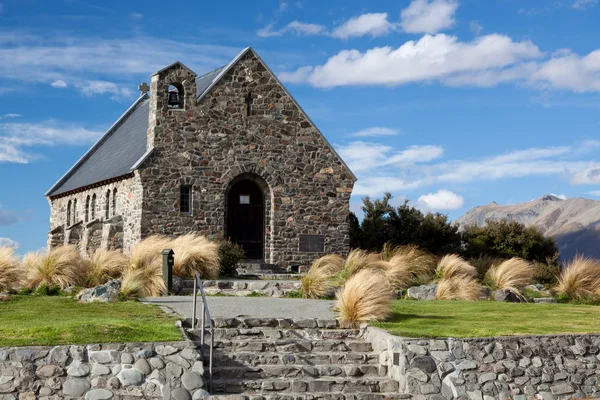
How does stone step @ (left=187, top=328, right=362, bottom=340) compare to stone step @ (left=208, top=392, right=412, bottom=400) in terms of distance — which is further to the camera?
stone step @ (left=187, top=328, right=362, bottom=340)

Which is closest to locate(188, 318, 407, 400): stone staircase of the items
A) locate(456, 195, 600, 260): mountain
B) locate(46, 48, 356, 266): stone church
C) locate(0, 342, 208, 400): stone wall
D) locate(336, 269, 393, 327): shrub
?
locate(336, 269, 393, 327): shrub

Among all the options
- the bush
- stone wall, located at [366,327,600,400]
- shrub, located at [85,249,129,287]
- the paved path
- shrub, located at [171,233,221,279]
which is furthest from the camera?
the bush

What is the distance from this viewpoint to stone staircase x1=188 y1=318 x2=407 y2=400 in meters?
13.9

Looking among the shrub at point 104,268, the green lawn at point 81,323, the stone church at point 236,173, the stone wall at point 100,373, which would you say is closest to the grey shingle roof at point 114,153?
the stone church at point 236,173

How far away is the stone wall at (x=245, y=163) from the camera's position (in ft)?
96.5

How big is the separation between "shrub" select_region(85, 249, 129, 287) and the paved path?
2.58m

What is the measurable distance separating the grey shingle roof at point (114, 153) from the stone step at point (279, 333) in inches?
619

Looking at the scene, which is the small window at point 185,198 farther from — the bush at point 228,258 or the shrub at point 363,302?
the shrub at point 363,302

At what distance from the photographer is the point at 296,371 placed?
47.3ft

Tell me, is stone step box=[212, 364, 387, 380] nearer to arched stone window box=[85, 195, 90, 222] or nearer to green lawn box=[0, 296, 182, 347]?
green lawn box=[0, 296, 182, 347]

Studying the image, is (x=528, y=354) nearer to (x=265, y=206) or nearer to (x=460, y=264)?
(x=460, y=264)

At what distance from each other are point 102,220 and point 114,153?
4.69 metres

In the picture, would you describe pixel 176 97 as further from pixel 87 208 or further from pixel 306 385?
pixel 306 385

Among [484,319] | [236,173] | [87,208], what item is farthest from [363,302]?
[87,208]
